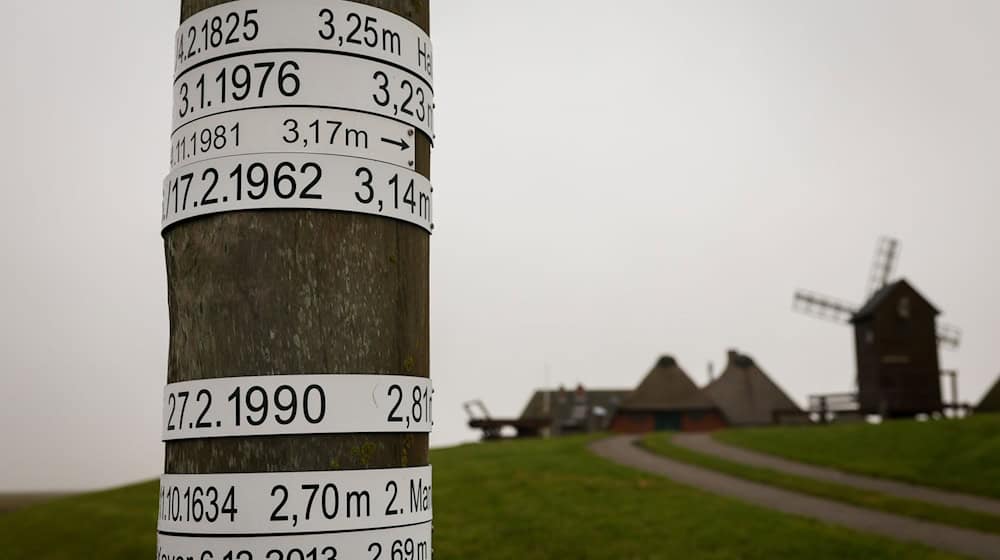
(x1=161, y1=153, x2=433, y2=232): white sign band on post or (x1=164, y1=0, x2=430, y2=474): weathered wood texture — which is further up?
(x1=161, y1=153, x2=433, y2=232): white sign band on post

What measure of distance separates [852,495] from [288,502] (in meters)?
20.6

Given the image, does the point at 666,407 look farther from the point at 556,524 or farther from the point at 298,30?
the point at 298,30

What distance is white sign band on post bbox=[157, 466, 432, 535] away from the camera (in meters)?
2.16

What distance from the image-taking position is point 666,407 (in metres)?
54.7

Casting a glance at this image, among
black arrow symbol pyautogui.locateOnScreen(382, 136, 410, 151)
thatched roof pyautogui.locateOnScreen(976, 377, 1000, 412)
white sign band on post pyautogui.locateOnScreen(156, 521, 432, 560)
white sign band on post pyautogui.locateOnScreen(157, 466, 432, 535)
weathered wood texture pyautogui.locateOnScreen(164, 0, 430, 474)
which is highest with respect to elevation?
black arrow symbol pyautogui.locateOnScreen(382, 136, 410, 151)

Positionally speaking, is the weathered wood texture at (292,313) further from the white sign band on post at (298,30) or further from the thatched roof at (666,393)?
the thatched roof at (666,393)

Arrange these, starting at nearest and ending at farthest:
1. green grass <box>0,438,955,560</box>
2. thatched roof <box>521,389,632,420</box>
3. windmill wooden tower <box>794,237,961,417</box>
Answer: green grass <box>0,438,955,560</box>, windmill wooden tower <box>794,237,961,417</box>, thatched roof <box>521,389,632,420</box>

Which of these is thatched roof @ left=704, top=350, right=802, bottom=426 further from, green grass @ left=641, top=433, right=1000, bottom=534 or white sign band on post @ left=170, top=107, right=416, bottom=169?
white sign band on post @ left=170, top=107, right=416, bottom=169

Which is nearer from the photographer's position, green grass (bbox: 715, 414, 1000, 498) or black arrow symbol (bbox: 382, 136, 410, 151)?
black arrow symbol (bbox: 382, 136, 410, 151)

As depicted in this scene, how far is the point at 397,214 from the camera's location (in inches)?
93.7

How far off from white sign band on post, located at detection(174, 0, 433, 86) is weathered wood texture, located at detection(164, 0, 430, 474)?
44 cm

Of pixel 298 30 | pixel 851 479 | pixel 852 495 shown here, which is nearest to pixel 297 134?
pixel 298 30

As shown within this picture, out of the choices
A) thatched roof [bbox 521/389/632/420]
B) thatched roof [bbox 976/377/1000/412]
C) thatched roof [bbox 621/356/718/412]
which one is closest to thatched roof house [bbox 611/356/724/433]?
thatched roof [bbox 621/356/718/412]

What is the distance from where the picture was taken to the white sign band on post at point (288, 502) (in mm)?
2164
